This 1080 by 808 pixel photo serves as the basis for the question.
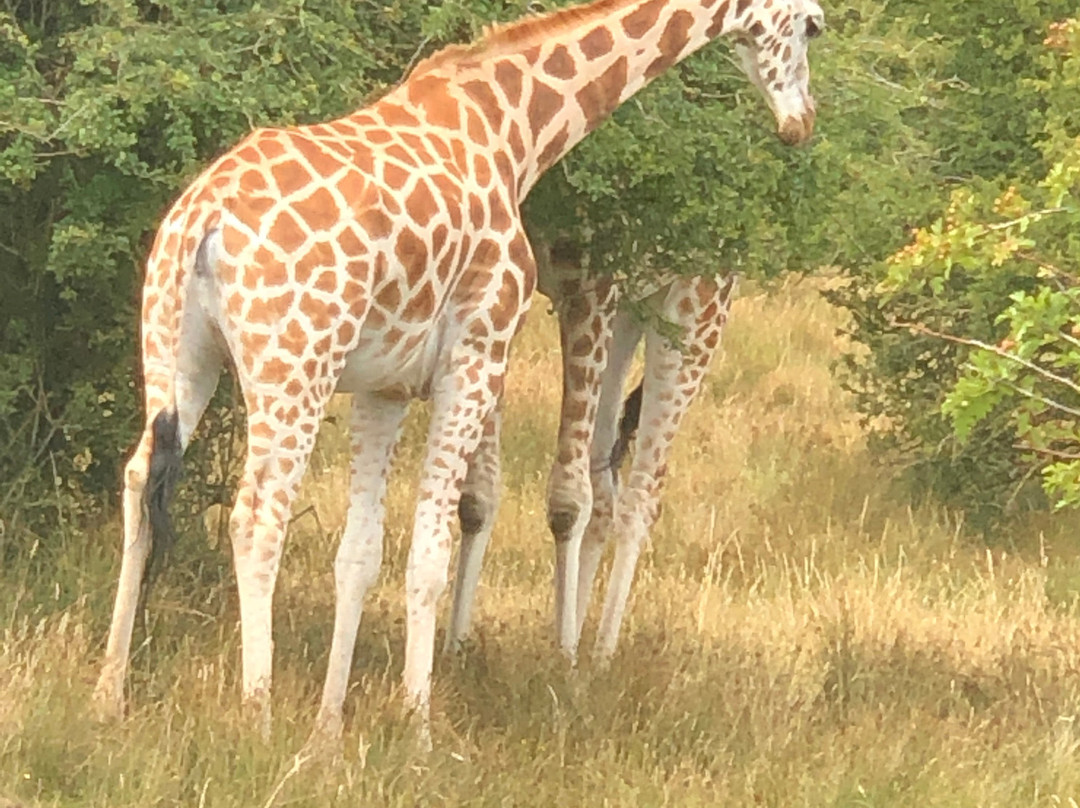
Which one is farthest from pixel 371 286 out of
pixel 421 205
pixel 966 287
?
pixel 966 287

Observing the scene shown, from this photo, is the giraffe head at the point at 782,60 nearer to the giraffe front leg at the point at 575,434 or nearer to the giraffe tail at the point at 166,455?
the giraffe front leg at the point at 575,434

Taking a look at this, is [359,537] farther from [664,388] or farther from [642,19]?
[642,19]

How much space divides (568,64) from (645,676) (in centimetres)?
199

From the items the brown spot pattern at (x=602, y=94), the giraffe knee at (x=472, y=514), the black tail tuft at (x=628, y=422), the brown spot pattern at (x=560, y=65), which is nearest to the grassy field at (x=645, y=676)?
the giraffe knee at (x=472, y=514)

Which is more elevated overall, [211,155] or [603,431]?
[211,155]

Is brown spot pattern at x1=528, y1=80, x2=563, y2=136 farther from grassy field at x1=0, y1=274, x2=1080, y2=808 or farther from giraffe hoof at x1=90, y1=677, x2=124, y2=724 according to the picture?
giraffe hoof at x1=90, y1=677, x2=124, y2=724

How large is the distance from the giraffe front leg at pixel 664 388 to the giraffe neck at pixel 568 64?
3.70 feet

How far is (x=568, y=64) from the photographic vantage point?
18.6 feet

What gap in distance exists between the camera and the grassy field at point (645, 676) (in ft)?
14.8

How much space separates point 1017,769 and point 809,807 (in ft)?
2.67

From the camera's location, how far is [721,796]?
15.6ft

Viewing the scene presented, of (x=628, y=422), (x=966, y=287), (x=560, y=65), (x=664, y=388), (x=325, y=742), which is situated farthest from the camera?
(x=966, y=287)

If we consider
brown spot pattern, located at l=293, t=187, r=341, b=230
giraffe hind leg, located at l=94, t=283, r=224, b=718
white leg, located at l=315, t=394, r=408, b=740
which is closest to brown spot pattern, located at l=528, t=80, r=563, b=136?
white leg, located at l=315, t=394, r=408, b=740

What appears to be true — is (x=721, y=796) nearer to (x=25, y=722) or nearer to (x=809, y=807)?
(x=809, y=807)
